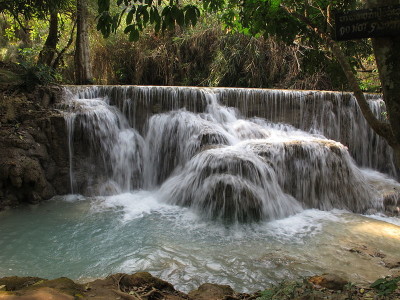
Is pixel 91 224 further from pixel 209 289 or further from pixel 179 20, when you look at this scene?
pixel 179 20


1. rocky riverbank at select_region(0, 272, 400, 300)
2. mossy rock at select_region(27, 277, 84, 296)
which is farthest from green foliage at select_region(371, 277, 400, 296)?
mossy rock at select_region(27, 277, 84, 296)

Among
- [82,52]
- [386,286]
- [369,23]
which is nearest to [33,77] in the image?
[82,52]

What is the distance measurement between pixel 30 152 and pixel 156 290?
5334 millimetres

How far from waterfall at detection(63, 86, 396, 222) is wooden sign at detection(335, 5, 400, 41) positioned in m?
4.27

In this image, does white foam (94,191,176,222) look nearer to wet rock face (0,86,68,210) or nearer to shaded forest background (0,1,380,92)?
wet rock face (0,86,68,210)

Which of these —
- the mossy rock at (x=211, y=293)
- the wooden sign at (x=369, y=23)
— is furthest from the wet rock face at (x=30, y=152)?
the wooden sign at (x=369, y=23)

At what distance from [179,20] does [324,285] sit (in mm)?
2825

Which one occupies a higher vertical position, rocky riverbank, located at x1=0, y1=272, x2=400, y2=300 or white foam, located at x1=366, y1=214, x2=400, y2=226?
rocky riverbank, located at x1=0, y1=272, x2=400, y2=300

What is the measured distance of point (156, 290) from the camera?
2803 mm

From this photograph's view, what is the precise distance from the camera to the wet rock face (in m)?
6.55

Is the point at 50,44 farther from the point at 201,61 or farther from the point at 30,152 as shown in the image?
the point at 201,61

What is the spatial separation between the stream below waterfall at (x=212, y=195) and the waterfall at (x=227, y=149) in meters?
0.03

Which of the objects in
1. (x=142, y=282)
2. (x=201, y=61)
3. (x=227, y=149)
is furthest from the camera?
(x=201, y=61)

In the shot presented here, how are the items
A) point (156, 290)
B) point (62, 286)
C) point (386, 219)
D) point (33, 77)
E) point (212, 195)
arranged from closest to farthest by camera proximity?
1. point (62, 286)
2. point (156, 290)
3. point (212, 195)
4. point (386, 219)
5. point (33, 77)
